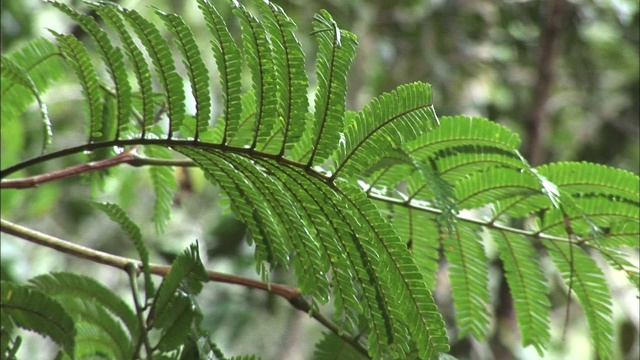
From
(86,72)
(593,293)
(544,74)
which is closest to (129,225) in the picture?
(86,72)

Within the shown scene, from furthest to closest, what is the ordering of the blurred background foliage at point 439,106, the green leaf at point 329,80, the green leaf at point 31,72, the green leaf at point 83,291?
the blurred background foliage at point 439,106, the green leaf at point 31,72, the green leaf at point 83,291, the green leaf at point 329,80

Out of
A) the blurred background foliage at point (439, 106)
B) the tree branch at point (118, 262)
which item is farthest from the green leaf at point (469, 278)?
the blurred background foliage at point (439, 106)

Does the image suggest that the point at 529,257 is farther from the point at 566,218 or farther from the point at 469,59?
the point at 469,59

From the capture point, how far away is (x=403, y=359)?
62cm

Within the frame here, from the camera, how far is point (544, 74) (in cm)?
208

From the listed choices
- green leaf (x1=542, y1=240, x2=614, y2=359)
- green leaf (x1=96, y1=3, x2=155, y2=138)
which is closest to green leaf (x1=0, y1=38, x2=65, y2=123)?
green leaf (x1=96, y1=3, x2=155, y2=138)

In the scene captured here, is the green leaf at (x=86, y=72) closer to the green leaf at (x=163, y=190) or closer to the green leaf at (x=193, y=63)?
the green leaf at (x=193, y=63)

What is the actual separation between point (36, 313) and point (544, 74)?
65.3 inches

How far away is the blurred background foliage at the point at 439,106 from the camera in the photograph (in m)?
1.92

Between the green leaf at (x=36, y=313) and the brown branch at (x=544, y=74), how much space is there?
1.46m

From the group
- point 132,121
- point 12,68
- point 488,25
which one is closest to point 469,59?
point 488,25

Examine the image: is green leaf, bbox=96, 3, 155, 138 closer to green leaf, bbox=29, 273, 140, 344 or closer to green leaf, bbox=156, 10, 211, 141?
green leaf, bbox=156, 10, 211, 141

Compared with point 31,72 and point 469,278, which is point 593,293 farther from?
point 31,72

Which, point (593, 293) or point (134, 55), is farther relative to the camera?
point (593, 293)
